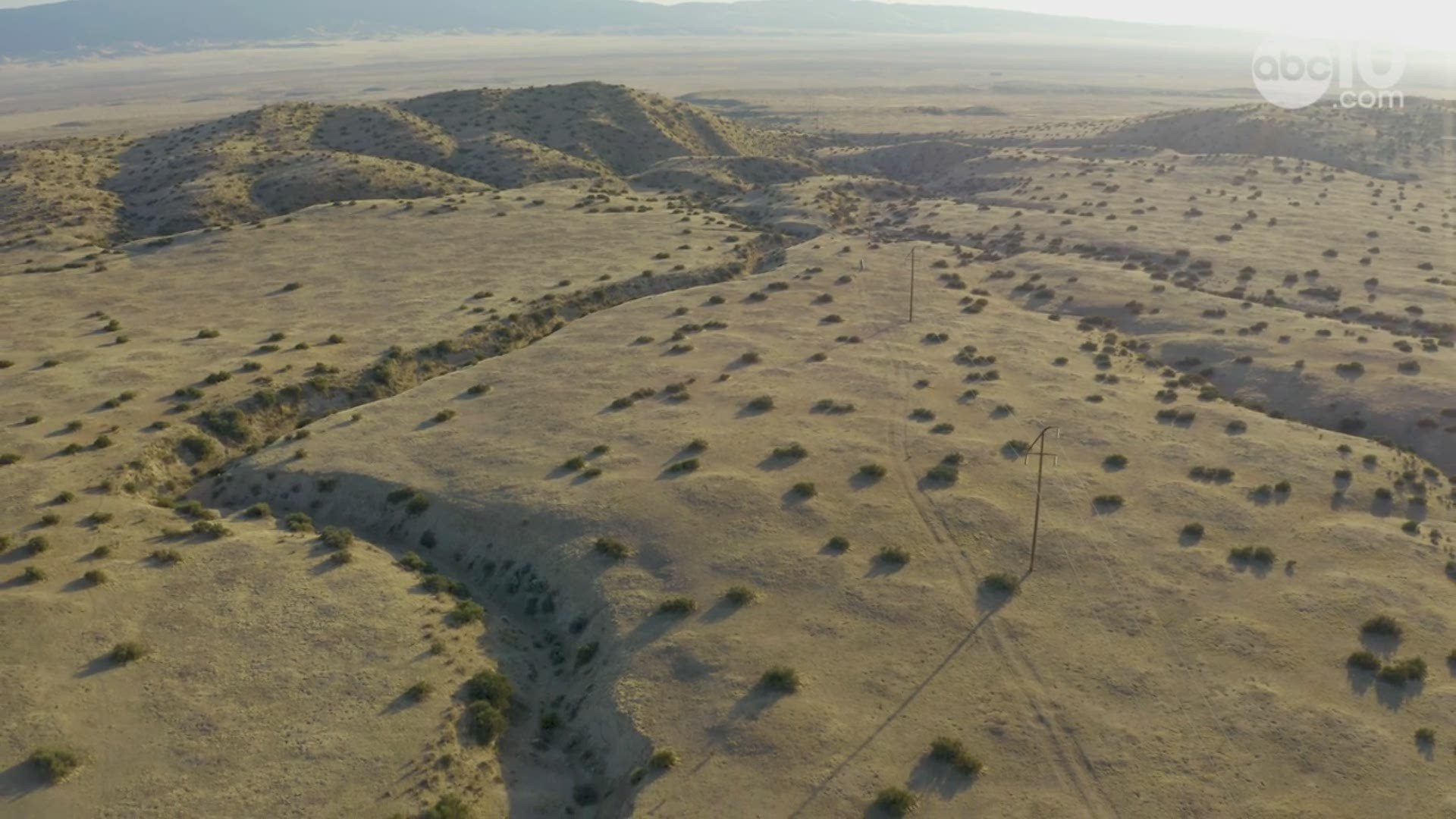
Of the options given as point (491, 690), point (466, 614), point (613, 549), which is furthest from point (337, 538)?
point (491, 690)

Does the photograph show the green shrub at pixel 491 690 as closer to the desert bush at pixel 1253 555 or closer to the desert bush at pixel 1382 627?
the desert bush at pixel 1253 555

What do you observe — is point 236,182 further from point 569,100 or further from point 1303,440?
point 1303,440

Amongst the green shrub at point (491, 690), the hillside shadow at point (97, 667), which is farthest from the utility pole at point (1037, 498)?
the hillside shadow at point (97, 667)

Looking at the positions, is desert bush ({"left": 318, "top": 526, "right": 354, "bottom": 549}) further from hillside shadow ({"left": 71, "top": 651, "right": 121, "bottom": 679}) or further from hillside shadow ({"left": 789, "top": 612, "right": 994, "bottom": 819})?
hillside shadow ({"left": 789, "top": 612, "right": 994, "bottom": 819})

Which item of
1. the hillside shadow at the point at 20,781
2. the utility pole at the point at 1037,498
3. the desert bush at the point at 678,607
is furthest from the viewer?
the utility pole at the point at 1037,498

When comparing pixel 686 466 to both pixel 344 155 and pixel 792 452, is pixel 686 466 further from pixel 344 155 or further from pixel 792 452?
pixel 344 155

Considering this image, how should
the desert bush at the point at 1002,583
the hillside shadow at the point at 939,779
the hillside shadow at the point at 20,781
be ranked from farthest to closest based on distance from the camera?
the desert bush at the point at 1002,583 < the hillside shadow at the point at 939,779 < the hillside shadow at the point at 20,781

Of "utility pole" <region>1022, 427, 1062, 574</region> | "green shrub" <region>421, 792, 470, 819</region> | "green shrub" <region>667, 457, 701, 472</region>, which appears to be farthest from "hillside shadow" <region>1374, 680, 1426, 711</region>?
"green shrub" <region>421, 792, 470, 819</region>
